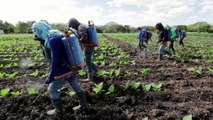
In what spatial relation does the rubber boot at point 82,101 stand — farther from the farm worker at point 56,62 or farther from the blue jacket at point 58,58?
the blue jacket at point 58,58

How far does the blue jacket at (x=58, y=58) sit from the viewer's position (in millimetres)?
4488

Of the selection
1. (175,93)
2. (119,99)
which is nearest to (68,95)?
(119,99)

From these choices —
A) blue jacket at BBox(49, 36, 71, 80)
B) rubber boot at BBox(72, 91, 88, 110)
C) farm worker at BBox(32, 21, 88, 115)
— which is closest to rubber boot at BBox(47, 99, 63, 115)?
farm worker at BBox(32, 21, 88, 115)

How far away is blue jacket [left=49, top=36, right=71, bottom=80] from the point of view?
4488 millimetres

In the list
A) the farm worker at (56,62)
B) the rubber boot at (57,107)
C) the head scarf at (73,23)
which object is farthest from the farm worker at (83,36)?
the rubber boot at (57,107)

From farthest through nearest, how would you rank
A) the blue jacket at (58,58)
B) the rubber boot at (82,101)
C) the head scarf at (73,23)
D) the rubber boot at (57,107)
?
the head scarf at (73,23) → the rubber boot at (82,101) → the rubber boot at (57,107) → the blue jacket at (58,58)

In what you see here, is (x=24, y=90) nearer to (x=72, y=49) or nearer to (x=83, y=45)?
(x=83, y=45)

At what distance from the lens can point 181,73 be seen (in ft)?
28.6

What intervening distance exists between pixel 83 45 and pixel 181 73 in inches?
145

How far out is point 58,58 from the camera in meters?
4.54

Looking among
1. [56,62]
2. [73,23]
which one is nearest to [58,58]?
[56,62]

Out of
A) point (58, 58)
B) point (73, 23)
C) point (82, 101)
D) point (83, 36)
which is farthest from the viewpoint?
point (83, 36)

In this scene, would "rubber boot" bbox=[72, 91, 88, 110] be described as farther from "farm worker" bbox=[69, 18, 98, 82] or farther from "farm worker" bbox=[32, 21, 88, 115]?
"farm worker" bbox=[69, 18, 98, 82]

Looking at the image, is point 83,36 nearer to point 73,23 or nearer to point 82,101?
point 73,23
